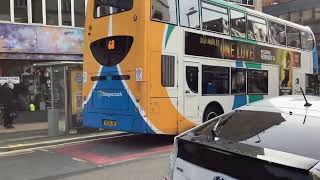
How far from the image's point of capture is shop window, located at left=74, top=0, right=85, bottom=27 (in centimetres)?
2378

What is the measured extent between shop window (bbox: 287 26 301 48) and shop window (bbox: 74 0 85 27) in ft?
35.8

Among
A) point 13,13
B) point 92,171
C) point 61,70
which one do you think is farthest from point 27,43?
point 92,171

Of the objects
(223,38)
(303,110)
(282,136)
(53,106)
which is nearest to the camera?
(282,136)

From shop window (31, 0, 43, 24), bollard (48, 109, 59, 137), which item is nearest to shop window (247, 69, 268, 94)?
bollard (48, 109, 59, 137)

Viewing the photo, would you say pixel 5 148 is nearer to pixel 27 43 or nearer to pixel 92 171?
pixel 92 171

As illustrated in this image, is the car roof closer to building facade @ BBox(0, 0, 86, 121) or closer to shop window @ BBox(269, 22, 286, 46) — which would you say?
shop window @ BBox(269, 22, 286, 46)

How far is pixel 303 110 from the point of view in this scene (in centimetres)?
423

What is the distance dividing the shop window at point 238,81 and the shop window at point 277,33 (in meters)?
2.23

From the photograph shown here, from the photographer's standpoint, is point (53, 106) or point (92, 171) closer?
point (92, 171)

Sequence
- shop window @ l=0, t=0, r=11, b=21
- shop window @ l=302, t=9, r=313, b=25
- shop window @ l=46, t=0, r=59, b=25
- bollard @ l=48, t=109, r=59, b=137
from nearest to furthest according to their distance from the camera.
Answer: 1. bollard @ l=48, t=109, r=59, b=137
2. shop window @ l=0, t=0, r=11, b=21
3. shop window @ l=46, t=0, r=59, b=25
4. shop window @ l=302, t=9, r=313, b=25

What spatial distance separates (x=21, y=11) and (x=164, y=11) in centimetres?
1228

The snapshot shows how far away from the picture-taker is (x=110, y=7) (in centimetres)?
1258

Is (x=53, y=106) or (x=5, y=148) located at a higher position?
(x=53, y=106)

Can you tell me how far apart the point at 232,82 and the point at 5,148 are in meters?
6.73
